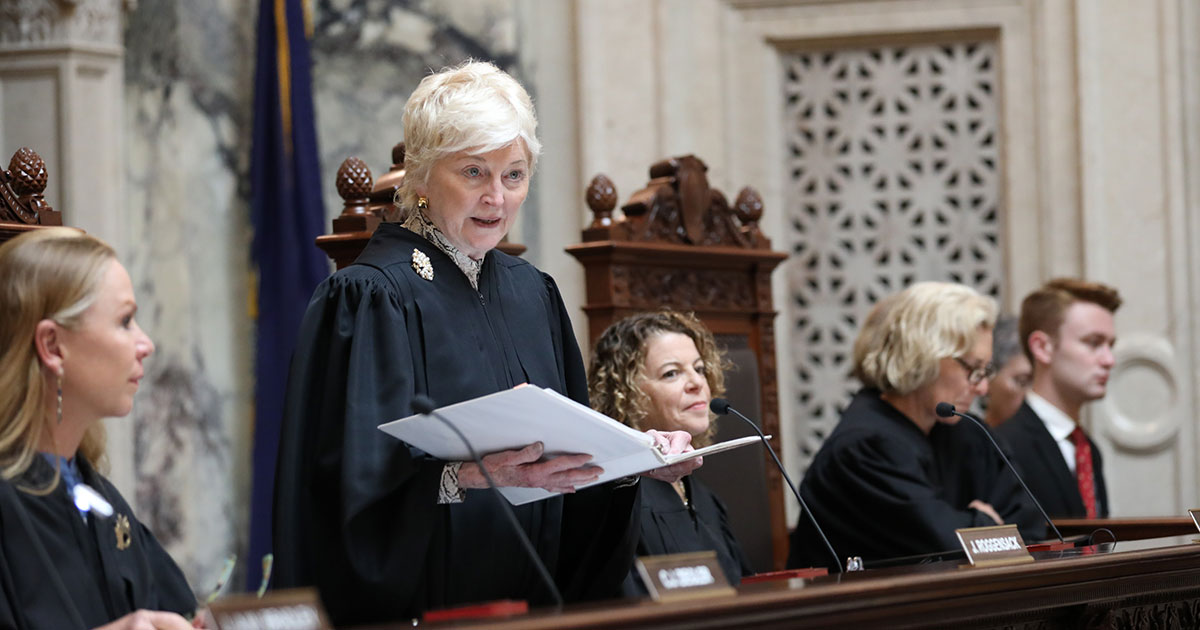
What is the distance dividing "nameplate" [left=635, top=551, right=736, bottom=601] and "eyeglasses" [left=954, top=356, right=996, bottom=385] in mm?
2436

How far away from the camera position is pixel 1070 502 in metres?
5.40

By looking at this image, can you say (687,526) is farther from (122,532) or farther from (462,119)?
(122,532)

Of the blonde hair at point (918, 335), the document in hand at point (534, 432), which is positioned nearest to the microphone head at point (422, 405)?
the document in hand at point (534, 432)

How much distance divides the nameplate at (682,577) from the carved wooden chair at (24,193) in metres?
1.64

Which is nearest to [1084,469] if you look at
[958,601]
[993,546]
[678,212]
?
[678,212]

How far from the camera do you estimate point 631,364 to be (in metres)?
3.97

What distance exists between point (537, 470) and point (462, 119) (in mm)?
716

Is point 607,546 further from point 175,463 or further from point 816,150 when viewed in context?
point 816,150

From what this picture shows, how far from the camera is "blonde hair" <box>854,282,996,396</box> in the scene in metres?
4.61

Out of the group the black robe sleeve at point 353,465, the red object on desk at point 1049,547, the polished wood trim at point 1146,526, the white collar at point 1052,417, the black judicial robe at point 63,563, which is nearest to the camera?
the black judicial robe at point 63,563

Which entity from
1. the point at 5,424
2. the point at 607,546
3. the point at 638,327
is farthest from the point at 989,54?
the point at 5,424

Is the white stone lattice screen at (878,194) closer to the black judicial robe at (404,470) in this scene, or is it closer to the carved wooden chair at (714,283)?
the carved wooden chair at (714,283)

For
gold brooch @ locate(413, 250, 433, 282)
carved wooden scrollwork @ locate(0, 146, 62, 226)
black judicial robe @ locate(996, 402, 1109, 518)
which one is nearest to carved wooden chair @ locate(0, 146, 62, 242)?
carved wooden scrollwork @ locate(0, 146, 62, 226)

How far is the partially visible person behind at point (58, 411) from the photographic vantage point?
2.38 meters
